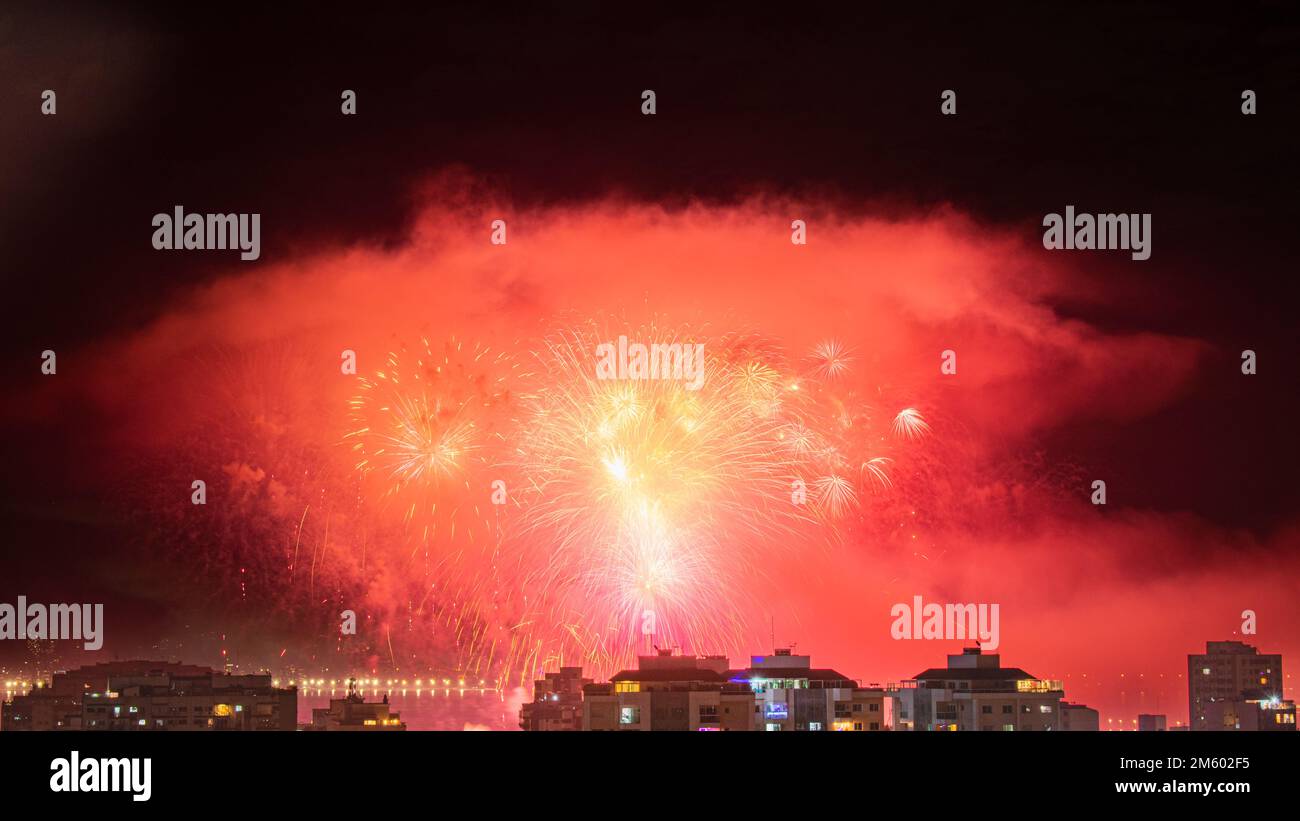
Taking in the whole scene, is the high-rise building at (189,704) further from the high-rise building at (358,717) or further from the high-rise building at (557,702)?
the high-rise building at (557,702)

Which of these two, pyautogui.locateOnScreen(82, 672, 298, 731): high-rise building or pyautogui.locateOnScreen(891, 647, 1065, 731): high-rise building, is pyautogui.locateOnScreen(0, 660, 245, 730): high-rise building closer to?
pyautogui.locateOnScreen(82, 672, 298, 731): high-rise building

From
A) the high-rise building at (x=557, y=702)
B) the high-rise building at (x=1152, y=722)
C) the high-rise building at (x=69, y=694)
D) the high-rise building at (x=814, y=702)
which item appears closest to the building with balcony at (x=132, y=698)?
the high-rise building at (x=69, y=694)

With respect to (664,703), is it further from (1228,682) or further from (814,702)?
(1228,682)

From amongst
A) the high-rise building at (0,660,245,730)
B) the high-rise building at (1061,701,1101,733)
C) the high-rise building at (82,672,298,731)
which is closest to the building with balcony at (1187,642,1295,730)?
the high-rise building at (1061,701,1101,733)

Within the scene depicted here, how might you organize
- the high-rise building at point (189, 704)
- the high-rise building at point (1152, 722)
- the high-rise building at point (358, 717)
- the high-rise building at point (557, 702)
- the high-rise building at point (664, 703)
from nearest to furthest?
the high-rise building at point (664, 703) < the high-rise building at point (358, 717) < the high-rise building at point (189, 704) < the high-rise building at point (557, 702) < the high-rise building at point (1152, 722)
